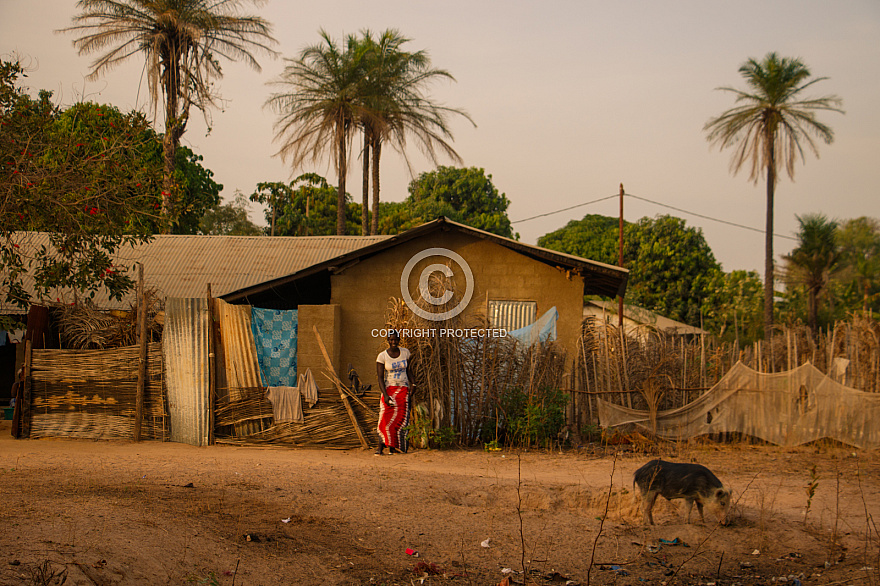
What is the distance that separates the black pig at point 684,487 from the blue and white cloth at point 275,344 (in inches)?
254

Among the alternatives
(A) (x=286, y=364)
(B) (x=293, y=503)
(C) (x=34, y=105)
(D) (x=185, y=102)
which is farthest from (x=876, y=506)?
(D) (x=185, y=102)

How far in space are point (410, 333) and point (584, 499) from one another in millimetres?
3854

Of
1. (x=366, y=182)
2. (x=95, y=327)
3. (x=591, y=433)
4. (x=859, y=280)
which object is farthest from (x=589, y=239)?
(x=95, y=327)

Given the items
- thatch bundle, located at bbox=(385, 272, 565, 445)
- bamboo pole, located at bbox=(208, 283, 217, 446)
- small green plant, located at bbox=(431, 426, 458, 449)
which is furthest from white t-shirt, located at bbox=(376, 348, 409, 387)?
bamboo pole, located at bbox=(208, 283, 217, 446)

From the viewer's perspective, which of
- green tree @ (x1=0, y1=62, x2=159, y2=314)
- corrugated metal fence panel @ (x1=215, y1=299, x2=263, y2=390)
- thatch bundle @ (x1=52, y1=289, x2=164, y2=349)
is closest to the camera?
green tree @ (x1=0, y1=62, x2=159, y2=314)

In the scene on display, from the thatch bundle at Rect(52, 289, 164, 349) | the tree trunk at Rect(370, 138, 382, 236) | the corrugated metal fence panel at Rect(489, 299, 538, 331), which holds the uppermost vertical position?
the tree trunk at Rect(370, 138, 382, 236)

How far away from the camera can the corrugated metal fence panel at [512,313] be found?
496 inches

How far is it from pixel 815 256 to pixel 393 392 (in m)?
24.6

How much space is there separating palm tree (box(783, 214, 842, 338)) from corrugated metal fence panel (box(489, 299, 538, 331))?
20.0 metres

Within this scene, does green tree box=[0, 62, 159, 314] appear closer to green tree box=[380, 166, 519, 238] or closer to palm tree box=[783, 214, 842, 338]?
palm tree box=[783, 214, 842, 338]

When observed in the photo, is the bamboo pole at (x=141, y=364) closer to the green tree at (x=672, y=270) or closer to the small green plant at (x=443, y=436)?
the small green plant at (x=443, y=436)

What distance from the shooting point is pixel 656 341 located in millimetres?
11484

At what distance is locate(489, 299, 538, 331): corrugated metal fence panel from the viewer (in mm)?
12609

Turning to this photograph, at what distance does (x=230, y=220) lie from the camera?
130 ft
